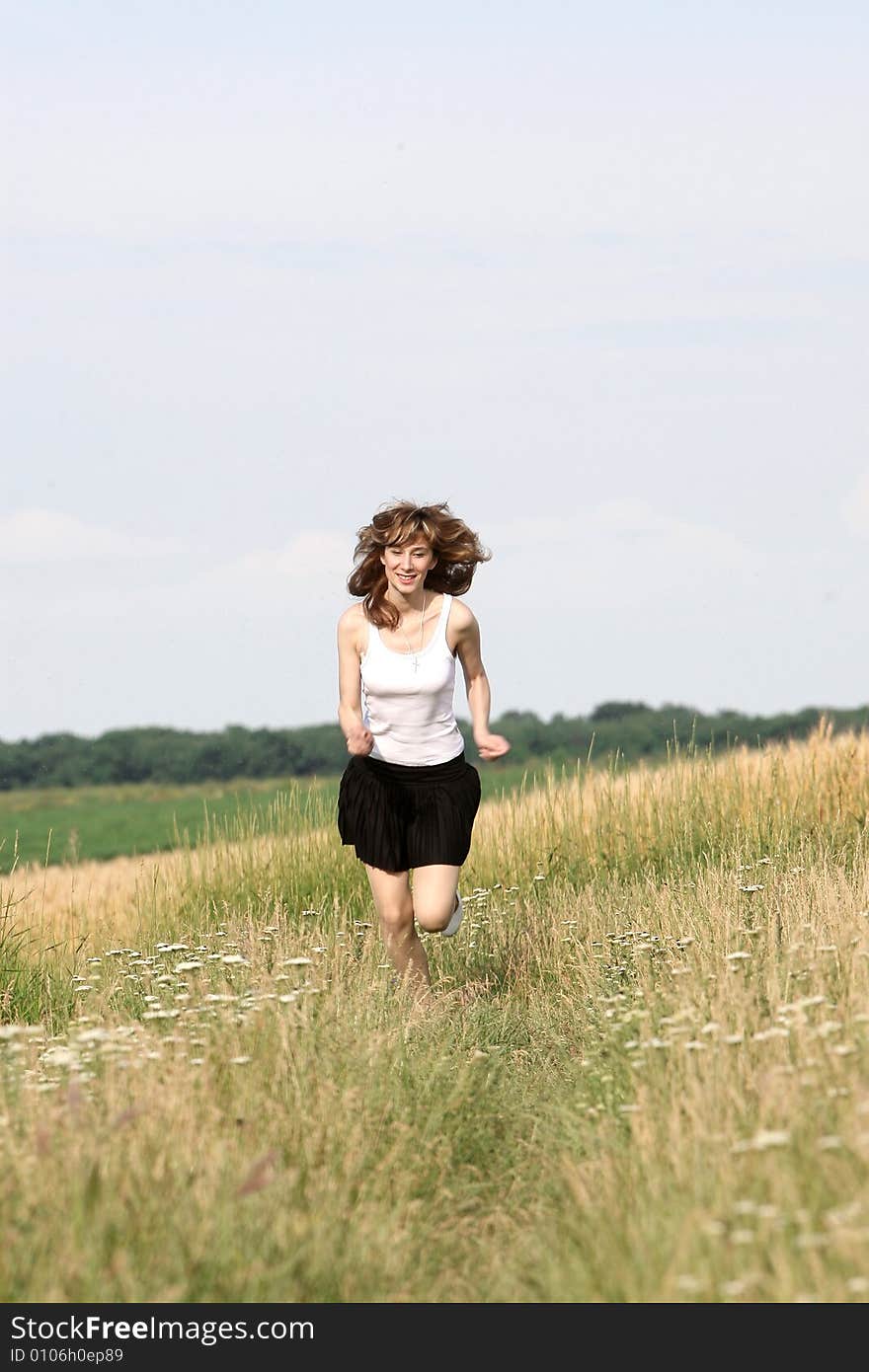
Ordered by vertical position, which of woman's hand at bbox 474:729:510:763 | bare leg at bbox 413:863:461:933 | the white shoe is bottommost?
the white shoe

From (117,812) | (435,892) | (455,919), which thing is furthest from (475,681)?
(117,812)

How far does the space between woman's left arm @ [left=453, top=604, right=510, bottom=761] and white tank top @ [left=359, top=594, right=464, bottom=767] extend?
0.33 ft

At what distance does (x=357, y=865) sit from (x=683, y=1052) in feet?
22.8

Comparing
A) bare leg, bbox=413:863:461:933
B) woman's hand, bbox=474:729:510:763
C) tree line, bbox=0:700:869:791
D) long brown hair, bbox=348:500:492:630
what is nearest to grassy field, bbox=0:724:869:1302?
bare leg, bbox=413:863:461:933

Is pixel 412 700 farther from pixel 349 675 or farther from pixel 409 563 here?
pixel 409 563

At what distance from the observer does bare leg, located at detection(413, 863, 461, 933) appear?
299 inches

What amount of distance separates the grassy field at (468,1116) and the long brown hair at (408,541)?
6.30ft

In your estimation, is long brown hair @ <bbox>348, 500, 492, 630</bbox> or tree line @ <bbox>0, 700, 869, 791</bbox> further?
tree line @ <bbox>0, 700, 869, 791</bbox>

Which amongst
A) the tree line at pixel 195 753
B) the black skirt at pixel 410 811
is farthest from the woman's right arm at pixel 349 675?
the tree line at pixel 195 753

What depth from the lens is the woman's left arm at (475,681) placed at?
742cm

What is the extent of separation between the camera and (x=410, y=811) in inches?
301

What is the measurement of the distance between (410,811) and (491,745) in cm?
59

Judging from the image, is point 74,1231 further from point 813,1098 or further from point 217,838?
point 217,838

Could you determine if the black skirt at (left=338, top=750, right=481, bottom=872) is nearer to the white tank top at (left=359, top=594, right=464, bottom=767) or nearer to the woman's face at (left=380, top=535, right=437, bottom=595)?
the white tank top at (left=359, top=594, right=464, bottom=767)
